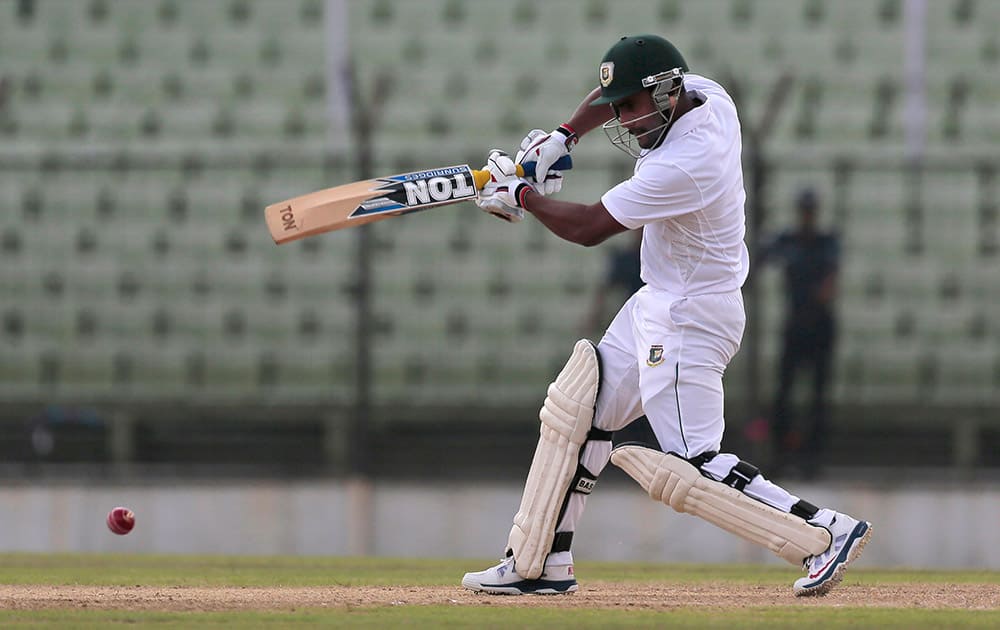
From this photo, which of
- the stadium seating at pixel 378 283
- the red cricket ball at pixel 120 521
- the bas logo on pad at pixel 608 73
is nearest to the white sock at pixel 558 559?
the bas logo on pad at pixel 608 73

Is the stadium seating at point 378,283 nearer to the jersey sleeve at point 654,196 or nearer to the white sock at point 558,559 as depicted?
the jersey sleeve at point 654,196

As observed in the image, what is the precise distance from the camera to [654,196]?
174 inches

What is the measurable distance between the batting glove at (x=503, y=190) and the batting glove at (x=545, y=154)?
0.06m

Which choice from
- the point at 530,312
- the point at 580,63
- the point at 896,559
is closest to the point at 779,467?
the point at 896,559

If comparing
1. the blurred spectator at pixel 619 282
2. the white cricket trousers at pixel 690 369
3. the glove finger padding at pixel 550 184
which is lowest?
the white cricket trousers at pixel 690 369

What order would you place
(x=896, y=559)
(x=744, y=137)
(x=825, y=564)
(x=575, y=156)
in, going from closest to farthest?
(x=825, y=564)
(x=896, y=559)
(x=744, y=137)
(x=575, y=156)

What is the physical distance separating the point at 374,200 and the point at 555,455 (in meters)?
0.99

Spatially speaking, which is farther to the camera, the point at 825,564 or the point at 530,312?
the point at 530,312

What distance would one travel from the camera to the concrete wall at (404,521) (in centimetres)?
789

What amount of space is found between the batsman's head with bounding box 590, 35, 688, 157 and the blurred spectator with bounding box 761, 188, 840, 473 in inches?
145

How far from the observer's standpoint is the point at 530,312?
839 centimetres

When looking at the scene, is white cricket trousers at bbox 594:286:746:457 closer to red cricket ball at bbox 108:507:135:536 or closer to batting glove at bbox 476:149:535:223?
batting glove at bbox 476:149:535:223

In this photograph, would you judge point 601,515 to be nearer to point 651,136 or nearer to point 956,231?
point 956,231

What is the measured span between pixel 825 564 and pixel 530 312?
406 centimetres
